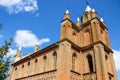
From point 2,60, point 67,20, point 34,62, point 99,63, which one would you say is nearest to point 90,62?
point 99,63

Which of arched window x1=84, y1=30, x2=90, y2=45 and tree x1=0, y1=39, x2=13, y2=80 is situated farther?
arched window x1=84, y1=30, x2=90, y2=45

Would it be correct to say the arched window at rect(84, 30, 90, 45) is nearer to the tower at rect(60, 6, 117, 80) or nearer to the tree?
the tower at rect(60, 6, 117, 80)

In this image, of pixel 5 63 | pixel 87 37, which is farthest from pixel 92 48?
→ pixel 5 63

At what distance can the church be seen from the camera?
68.3 feet

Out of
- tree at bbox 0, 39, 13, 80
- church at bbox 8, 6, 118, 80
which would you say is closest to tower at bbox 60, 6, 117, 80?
church at bbox 8, 6, 118, 80

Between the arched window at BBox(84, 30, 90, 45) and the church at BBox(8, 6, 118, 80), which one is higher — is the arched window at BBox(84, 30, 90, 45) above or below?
above

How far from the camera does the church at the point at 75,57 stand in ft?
68.3

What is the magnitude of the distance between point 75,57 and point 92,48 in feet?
10.1

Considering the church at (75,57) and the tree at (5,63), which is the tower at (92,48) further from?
the tree at (5,63)

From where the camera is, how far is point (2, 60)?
15.4 m

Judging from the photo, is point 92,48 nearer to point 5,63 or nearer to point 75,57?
point 75,57

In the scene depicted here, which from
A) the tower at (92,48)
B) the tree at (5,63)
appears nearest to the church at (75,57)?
the tower at (92,48)

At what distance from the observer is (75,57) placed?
23703 mm

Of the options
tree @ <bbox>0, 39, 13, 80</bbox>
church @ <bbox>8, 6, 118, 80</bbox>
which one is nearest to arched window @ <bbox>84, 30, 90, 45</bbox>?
church @ <bbox>8, 6, 118, 80</bbox>
